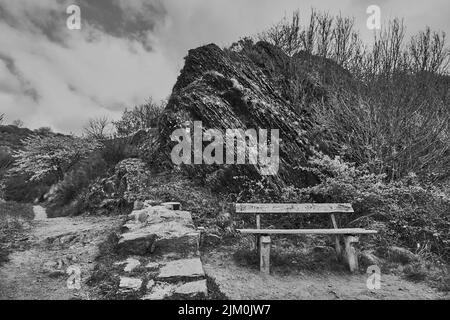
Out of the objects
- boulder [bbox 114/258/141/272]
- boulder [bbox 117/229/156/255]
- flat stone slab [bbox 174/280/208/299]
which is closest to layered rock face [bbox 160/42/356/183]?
boulder [bbox 117/229/156/255]

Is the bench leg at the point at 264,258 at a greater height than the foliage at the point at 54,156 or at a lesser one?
lesser

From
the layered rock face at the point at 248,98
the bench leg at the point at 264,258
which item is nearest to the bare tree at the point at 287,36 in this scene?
the layered rock face at the point at 248,98

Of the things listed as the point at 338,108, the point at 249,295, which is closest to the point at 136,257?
the point at 249,295

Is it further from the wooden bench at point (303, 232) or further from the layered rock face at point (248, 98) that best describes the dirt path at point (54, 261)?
the layered rock face at point (248, 98)

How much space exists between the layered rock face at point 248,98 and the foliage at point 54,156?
838 centimetres

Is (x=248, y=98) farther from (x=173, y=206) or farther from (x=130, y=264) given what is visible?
(x=130, y=264)

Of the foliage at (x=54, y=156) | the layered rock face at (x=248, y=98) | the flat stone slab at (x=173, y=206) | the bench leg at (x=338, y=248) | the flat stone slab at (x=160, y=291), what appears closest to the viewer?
the flat stone slab at (x=160, y=291)

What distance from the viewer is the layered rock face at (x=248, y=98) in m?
9.25

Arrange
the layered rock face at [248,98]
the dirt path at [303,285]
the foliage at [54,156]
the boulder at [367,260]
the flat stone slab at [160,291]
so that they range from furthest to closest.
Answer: the foliage at [54,156] < the layered rock face at [248,98] < the boulder at [367,260] < the dirt path at [303,285] < the flat stone slab at [160,291]

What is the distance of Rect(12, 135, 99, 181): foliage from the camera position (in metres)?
17.3

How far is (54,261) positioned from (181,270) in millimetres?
2208

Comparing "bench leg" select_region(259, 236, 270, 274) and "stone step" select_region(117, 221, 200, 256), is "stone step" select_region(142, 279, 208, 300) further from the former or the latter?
"bench leg" select_region(259, 236, 270, 274)

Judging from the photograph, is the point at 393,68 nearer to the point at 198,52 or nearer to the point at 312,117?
the point at 312,117

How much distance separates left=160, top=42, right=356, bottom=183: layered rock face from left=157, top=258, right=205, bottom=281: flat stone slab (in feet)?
13.6
